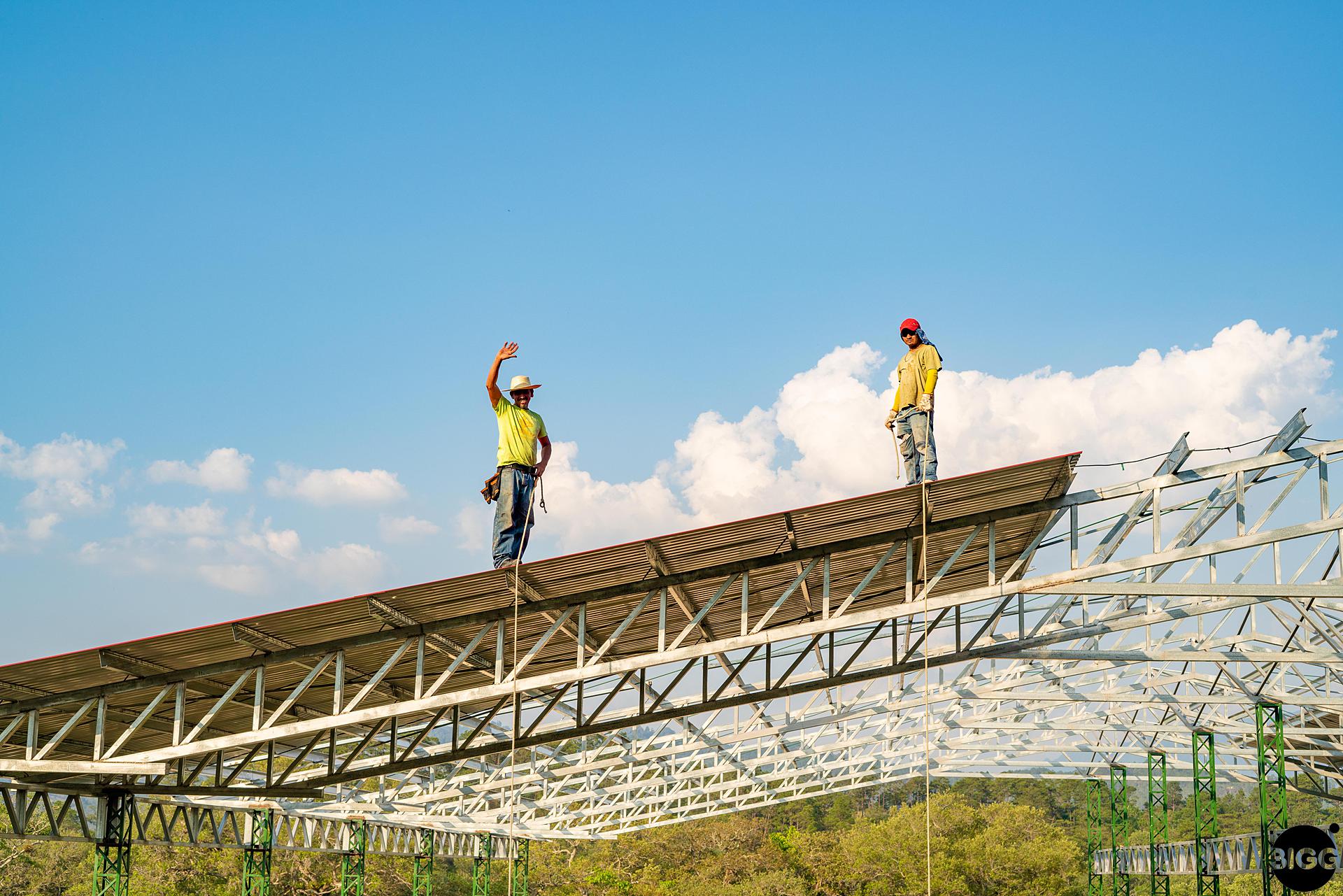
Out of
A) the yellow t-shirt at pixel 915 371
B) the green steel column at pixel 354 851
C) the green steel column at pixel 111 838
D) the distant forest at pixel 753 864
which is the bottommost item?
the distant forest at pixel 753 864

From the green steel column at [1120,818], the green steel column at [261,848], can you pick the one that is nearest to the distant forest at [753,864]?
the green steel column at [1120,818]

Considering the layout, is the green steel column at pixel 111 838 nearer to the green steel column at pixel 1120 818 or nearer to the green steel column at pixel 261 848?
the green steel column at pixel 261 848

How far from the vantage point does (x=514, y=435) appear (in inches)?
478

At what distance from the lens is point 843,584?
635 inches

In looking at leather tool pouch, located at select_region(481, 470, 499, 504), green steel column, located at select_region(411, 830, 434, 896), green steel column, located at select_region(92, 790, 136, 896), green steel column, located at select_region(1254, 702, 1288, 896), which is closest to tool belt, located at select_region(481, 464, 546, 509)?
leather tool pouch, located at select_region(481, 470, 499, 504)

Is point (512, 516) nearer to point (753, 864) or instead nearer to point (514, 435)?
point (514, 435)

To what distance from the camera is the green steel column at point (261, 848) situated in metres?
25.5

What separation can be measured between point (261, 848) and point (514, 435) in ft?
57.2

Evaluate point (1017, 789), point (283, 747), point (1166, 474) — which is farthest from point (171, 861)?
point (1017, 789)

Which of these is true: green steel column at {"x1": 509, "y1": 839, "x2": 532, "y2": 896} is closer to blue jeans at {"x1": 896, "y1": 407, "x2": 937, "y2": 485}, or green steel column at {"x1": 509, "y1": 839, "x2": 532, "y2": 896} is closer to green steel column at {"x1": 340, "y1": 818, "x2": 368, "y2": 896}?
green steel column at {"x1": 340, "y1": 818, "x2": 368, "y2": 896}

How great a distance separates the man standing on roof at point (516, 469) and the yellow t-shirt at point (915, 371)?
351cm

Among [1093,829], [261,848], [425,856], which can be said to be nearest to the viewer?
[261,848]

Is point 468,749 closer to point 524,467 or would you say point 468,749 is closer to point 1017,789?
point 524,467

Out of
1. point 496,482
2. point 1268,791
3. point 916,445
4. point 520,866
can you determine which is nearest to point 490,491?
point 496,482
